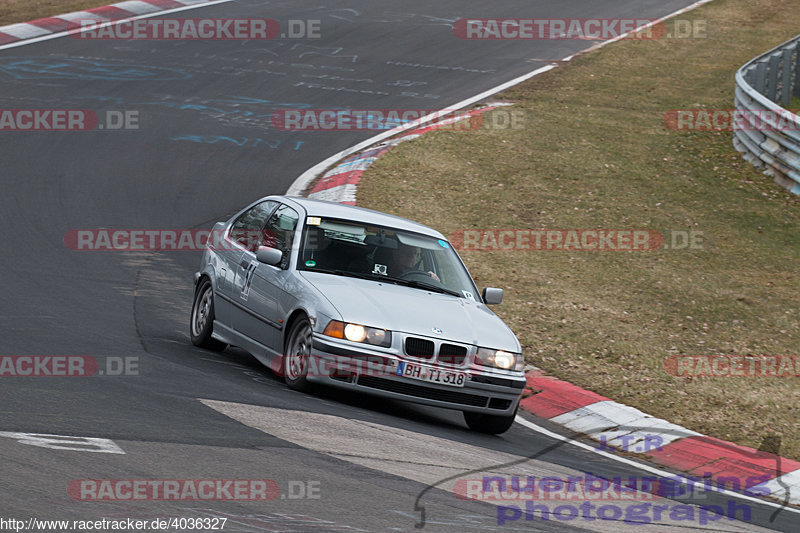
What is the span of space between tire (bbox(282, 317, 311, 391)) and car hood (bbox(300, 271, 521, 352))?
0.33 metres

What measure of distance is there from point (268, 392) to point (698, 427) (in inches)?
153

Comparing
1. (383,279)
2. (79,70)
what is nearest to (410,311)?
(383,279)

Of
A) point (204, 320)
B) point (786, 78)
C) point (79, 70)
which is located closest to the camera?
point (204, 320)

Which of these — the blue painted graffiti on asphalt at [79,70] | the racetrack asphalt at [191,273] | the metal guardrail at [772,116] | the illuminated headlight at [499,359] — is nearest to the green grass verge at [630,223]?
the metal guardrail at [772,116]

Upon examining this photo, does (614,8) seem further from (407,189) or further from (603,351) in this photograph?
(603,351)

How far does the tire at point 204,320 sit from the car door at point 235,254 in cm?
17

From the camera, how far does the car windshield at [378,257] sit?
357 inches

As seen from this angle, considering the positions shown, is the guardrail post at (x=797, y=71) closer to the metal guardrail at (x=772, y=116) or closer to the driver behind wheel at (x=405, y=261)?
the metal guardrail at (x=772, y=116)

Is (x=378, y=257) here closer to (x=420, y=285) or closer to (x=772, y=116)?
(x=420, y=285)

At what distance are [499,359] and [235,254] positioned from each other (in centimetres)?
292

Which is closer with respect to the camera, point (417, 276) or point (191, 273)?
point (417, 276)

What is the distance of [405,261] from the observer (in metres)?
9.30

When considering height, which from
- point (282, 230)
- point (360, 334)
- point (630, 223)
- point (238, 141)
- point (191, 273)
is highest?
point (282, 230)

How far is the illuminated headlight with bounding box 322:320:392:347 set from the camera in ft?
26.5
